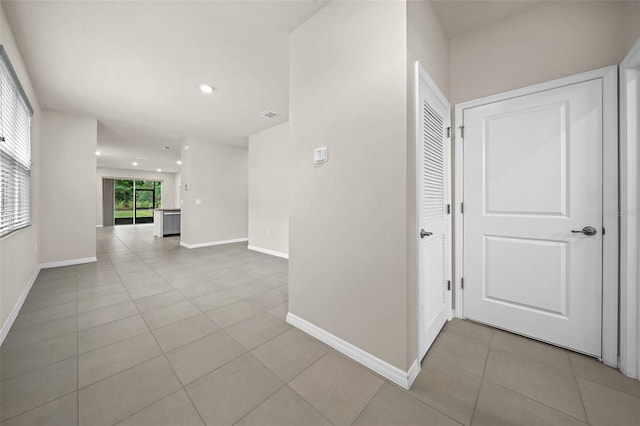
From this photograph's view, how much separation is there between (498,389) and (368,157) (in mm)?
1598

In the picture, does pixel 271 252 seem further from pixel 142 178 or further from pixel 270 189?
pixel 142 178

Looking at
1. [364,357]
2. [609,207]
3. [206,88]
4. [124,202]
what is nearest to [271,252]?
[206,88]

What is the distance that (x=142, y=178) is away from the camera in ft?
37.1

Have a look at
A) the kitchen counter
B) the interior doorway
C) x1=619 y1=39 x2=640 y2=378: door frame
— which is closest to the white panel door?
x1=619 y1=39 x2=640 y2=378: door frame

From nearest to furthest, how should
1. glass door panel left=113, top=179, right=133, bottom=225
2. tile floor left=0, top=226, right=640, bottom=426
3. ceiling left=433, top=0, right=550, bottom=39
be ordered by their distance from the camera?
tile floor left=0, top=226, right=640, bottom=426 → ceiling left=433, top=0, right=550, bottom=39 → glass door panel left=113, top=179, right=133, bottom=225

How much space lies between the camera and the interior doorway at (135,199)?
11758 millimetres

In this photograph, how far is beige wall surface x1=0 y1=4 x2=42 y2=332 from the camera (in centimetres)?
207

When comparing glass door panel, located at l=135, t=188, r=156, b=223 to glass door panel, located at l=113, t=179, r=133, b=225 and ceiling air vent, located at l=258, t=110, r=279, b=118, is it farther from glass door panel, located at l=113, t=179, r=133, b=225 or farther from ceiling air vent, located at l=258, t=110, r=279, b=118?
ceiling air vent, located at l=258, t=110, r=279, b=118

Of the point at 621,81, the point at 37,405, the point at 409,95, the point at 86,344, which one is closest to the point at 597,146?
the point at 621,81

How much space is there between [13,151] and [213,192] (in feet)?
12.4

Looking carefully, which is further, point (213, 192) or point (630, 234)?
point (213, 192)

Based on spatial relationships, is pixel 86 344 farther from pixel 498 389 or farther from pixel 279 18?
pixel 279 18

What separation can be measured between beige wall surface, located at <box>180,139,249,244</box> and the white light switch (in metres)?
4.95

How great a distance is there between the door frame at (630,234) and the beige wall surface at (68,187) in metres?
6.76
